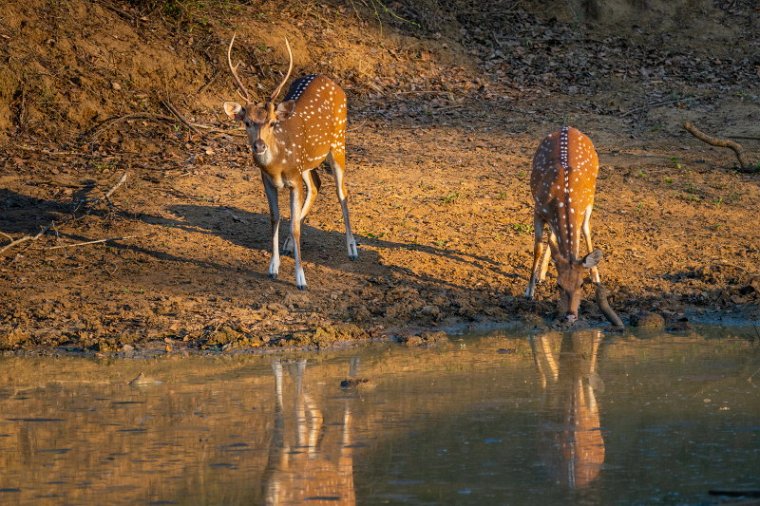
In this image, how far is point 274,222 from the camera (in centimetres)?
1180

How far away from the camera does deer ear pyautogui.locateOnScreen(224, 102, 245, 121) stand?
1125 cm

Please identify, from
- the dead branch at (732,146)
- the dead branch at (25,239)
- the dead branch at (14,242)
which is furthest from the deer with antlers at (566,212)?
the dead branch at (14,242)

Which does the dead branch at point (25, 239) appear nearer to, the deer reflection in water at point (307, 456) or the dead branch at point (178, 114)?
the dead branch at point (178, 114)

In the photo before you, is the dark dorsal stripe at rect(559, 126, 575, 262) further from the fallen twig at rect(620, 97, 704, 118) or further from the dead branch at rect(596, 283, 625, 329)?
the fallen twig at rect(620, 97, 704, 118)

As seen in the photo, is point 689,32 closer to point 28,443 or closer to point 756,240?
point 756,240

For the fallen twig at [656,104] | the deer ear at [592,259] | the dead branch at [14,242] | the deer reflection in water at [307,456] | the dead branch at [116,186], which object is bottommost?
the deer reflection in water at [307,456]

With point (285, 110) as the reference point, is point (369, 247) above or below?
below

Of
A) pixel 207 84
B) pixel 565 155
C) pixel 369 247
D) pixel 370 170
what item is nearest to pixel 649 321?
pixel 565 155

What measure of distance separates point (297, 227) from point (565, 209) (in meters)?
2.58

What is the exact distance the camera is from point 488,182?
14.5 metres

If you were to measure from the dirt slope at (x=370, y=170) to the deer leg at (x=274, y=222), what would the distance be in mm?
226

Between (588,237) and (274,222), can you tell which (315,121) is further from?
(588,237)

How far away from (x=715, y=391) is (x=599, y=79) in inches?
446

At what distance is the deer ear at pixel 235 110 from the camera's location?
1125 cm
